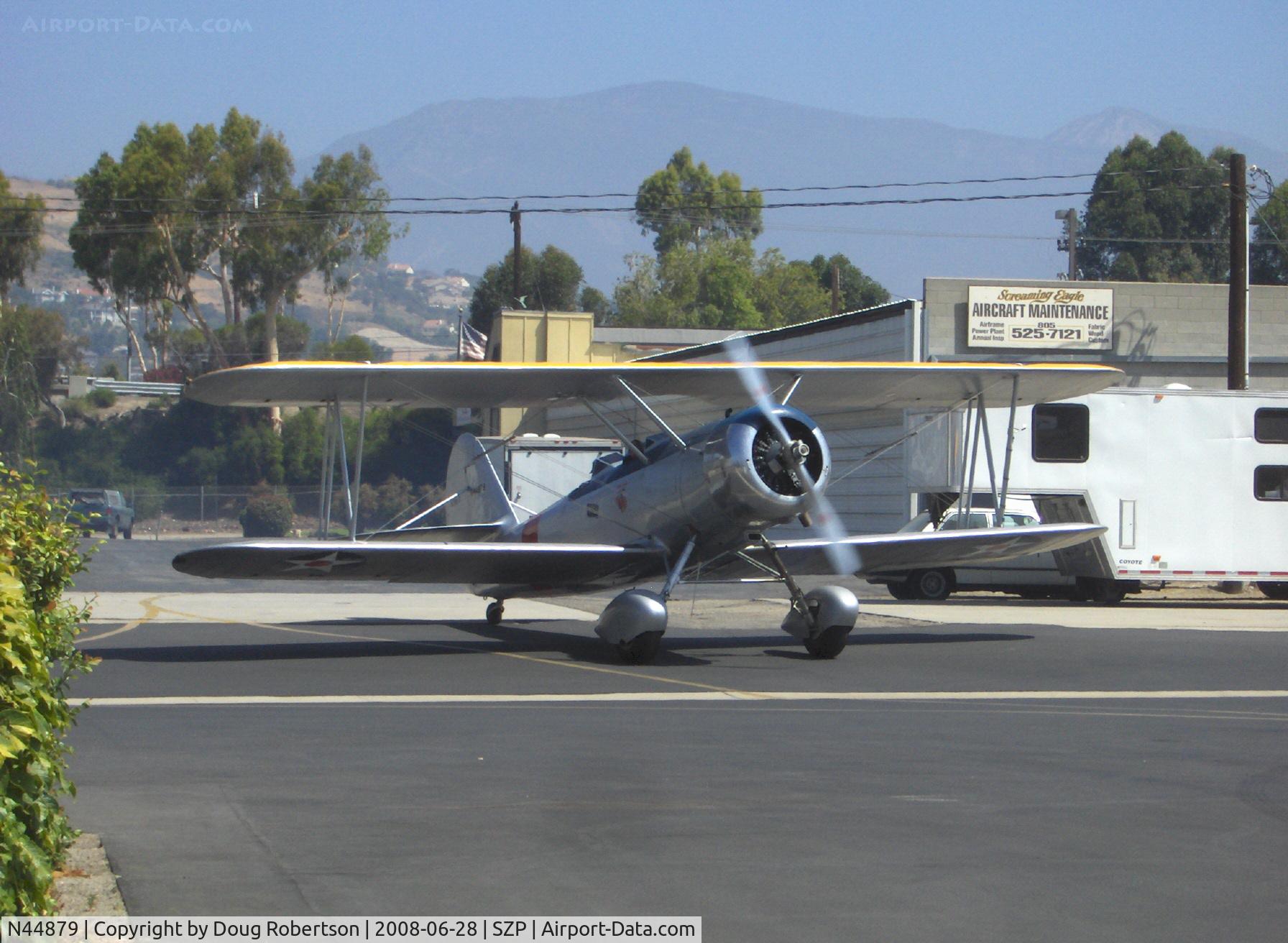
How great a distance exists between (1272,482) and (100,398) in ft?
250

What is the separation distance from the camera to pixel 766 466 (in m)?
14.0

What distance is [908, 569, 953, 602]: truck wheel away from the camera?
24016 mm

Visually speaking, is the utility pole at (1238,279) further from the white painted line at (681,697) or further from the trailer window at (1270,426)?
the white painted line at (681,697)

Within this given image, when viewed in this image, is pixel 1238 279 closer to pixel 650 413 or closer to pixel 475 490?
pixel 475 490

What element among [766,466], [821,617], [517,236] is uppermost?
[517,236]

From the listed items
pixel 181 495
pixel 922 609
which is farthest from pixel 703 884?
pixel 181 495

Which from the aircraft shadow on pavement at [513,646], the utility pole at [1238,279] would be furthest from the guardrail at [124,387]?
the aircraft shadow on pavement at [513,646]

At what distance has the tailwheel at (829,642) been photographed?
48.2 ft

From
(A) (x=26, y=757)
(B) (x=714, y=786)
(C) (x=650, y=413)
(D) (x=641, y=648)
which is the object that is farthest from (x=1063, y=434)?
(A) (x=26, y=757)

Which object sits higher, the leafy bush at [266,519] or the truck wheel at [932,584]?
the truck wheel at [932,584]

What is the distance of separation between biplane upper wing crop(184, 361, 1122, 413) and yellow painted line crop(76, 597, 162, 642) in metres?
3.24

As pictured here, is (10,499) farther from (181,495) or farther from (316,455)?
(316,455)

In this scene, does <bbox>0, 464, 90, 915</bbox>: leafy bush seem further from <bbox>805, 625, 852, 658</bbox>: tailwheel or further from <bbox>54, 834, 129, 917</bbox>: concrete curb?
<bbox>805, 625, 852, 658</bbox>: tailwheel

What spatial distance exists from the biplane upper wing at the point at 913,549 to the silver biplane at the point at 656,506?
0.11 ft
